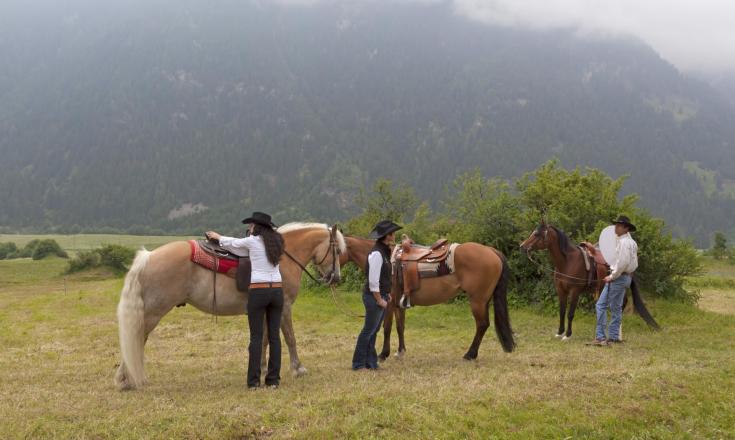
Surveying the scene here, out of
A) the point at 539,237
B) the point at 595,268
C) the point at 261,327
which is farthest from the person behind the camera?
the point at 539,237

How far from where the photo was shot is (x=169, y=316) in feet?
54.4

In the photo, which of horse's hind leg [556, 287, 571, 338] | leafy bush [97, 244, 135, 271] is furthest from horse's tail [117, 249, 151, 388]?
leafy bush [97, 244, 135, 271]

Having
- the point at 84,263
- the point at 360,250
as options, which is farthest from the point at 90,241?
the point at 360,250

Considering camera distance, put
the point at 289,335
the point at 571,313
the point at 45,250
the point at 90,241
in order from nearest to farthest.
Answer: the point at 289,335
the point at 571,313
the point at 45,250
the point at 90,241

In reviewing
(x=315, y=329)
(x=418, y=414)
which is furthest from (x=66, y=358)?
(x=418, y=414)

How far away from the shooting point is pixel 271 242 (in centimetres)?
721

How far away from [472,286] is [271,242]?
→ 3790 mm

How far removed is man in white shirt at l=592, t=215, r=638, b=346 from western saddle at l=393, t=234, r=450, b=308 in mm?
3214

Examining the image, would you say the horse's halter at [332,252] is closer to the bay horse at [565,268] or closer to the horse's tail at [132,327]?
the horse's tail at [132,327]

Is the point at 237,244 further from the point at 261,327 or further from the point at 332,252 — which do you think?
the point at 332,252

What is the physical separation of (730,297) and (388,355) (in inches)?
851

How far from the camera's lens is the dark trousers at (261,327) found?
709 cm

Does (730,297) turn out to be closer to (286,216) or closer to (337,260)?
(337,260)

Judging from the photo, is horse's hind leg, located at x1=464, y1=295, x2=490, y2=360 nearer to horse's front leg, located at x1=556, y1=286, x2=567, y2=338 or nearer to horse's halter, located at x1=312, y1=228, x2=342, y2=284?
horse's halter, located at x1=312, y1=228, x2=342, y2=284
